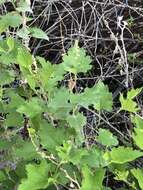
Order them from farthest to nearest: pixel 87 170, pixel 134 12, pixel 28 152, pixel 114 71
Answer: pixel 134 12, pixel 114 71, pixel 28 152, pixel 87 170

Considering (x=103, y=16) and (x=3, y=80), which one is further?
(x=103, y=16)

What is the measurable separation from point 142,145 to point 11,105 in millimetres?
354

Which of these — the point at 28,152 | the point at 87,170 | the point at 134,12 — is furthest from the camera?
the point at 134,12

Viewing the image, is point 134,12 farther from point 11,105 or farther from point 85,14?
point 11,105

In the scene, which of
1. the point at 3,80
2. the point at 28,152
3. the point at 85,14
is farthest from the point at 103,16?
the point at 28,152

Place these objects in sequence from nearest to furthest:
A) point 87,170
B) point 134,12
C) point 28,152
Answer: point 87,170, point 28,152, point 134,12

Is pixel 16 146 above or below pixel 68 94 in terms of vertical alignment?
below

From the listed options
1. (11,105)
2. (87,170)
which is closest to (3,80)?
(11,105)

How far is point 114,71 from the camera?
202 cm

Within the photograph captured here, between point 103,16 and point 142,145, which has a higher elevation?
point 103,16

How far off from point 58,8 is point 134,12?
0.35m

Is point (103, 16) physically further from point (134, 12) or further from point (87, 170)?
point (87, 170)

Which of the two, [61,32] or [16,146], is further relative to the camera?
[61,32]

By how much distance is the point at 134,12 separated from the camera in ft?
7.29
